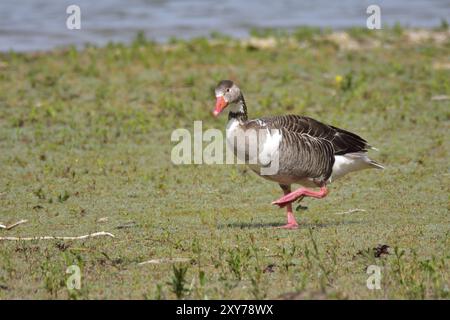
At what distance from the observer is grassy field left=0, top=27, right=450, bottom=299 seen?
23.7 feet

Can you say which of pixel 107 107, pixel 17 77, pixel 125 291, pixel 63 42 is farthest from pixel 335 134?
pixel 63 42

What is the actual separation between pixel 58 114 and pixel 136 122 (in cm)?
151

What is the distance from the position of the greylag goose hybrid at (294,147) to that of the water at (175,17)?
11.9 m

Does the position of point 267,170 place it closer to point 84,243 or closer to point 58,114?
point 84,243

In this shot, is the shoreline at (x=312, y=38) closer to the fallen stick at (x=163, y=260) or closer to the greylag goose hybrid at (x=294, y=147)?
the greylag goose hybrid at (x=294, y=147)

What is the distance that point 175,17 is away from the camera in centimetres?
2444

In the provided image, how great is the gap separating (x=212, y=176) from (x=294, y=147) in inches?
106

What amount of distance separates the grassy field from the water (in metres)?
2.41

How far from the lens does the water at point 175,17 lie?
2152cm
